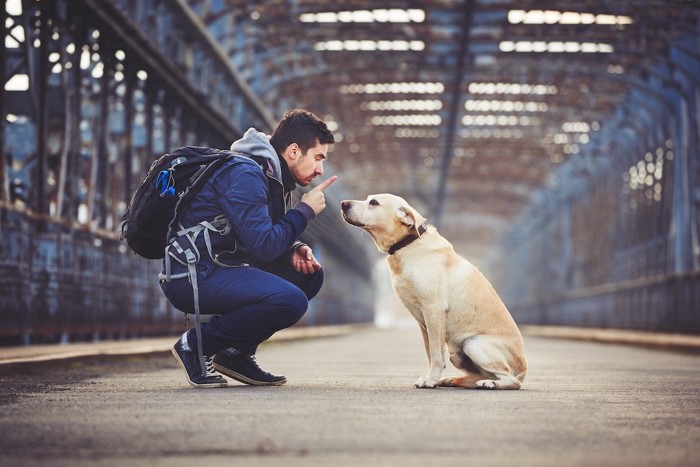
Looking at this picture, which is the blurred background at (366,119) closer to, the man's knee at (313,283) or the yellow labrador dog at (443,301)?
the man's knee at (313,283)

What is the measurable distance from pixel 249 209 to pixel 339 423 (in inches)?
68.2

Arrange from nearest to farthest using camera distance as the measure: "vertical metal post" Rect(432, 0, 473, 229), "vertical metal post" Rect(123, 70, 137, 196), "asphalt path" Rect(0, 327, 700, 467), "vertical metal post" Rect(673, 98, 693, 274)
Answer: "asphalt path" Rect(0, 327, 700, 467) → "vertical metal post" Rect(123, 70, 137, 196) → "vertical metal post" Rect(432, 0, 473, 229) → "vertical metal post" Rect(673, 98, 693, 274)

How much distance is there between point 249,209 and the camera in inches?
216

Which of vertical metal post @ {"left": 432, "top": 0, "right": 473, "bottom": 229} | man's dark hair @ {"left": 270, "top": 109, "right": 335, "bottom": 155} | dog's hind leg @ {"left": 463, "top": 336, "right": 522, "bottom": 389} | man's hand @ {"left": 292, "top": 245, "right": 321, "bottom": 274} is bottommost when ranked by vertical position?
dog's hind leg @ {"left": 463, "top": 336, "right": 522, "bottom": 389}

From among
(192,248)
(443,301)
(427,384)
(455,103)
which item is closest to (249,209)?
(192,248)

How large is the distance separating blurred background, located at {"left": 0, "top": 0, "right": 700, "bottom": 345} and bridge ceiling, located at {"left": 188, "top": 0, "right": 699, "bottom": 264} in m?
0.06

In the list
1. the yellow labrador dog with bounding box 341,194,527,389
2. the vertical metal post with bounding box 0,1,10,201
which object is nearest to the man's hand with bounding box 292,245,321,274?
the yellow labrador dog with bounding box 341,194,527,389

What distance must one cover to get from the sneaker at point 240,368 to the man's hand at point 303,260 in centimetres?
56

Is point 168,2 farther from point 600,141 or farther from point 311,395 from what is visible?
point 600,141

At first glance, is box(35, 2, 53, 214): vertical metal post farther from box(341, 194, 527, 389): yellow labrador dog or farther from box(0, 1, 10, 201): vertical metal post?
box(341, 194, 527, 389): yellow labrador dog

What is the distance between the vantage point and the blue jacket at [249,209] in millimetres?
5480

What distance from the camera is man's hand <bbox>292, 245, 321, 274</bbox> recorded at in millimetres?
5945

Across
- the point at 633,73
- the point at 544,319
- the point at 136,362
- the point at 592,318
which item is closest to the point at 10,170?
the point at 136,362

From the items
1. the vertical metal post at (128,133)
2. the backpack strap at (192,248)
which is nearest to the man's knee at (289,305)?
the backpack strap at (192,248)
